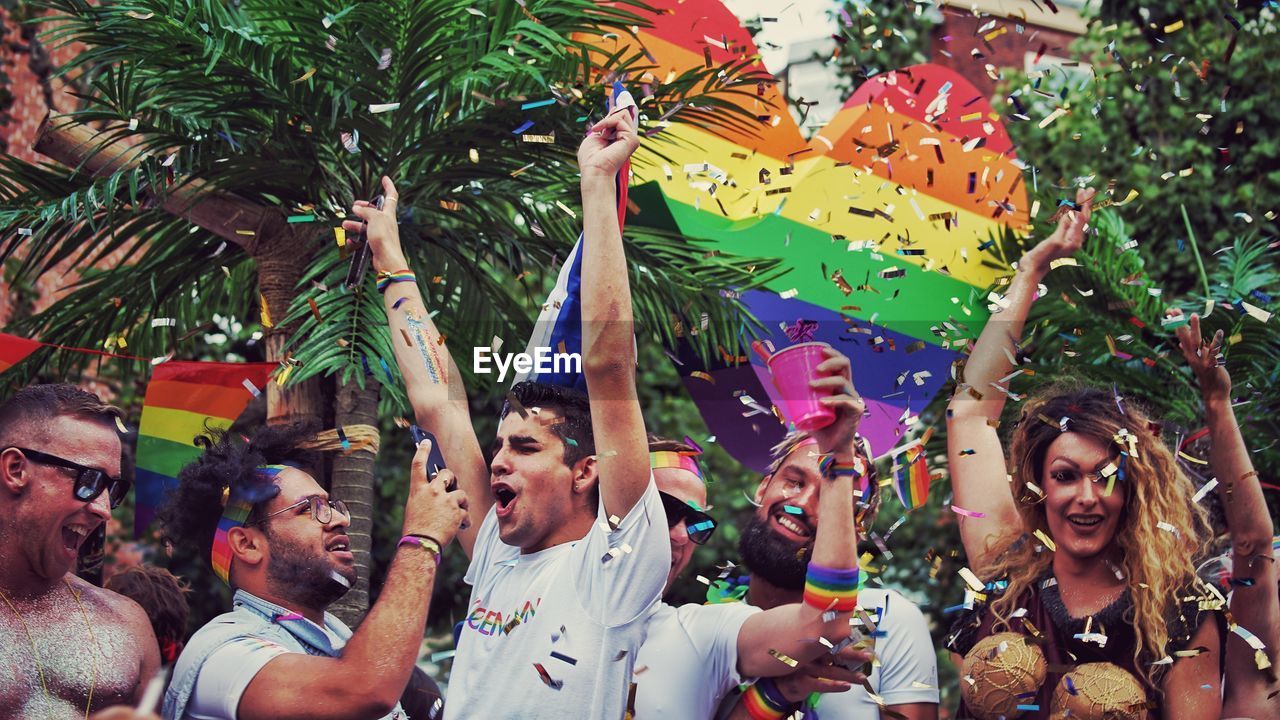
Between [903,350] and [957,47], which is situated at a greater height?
[957,47]

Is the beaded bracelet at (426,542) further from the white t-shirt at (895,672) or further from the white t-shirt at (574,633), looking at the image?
the white t-shirt at (895,672)

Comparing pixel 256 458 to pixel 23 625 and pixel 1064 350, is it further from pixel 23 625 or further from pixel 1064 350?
pixel 1064 350

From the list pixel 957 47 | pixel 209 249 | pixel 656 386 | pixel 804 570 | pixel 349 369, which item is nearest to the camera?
pixel 804 570

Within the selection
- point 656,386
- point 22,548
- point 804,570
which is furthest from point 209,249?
point 656,386

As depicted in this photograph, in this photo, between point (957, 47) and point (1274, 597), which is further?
point (957, 47)

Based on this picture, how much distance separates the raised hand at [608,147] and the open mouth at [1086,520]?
5.54 ft

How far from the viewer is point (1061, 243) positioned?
469cm

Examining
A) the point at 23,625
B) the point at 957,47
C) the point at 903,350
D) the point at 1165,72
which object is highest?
the point at 957,47

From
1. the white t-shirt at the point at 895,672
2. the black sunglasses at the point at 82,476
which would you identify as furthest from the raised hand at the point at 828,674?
the black sunglasses at the point at 82,476

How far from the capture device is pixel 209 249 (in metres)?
5.72

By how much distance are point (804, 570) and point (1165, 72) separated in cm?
566

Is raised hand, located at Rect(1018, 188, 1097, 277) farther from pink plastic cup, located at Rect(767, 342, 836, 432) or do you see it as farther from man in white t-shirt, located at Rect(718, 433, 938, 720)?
man in white t-shirt, located at Rect(718, 433, 938, 720)

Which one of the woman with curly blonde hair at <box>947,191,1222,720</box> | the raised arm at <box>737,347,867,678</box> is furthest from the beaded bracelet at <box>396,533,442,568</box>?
the woman with curly blonde hair at <box>947,191,1222,720</box>

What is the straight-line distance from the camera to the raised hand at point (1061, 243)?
15.4ft
